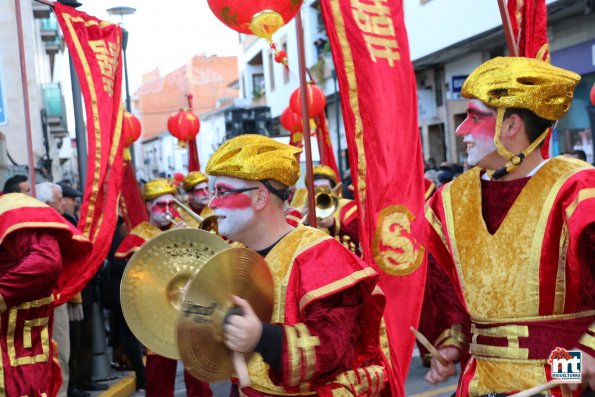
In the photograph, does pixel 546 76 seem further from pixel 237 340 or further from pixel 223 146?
pixel 237 340

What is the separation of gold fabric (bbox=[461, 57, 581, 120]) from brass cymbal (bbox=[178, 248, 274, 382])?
3.50ft

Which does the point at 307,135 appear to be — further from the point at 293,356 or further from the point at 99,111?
the point at 99,111

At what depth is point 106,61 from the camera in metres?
6.56

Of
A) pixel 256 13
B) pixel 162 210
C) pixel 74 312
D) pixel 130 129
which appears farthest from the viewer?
pixel 130 129

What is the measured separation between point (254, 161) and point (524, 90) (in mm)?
958

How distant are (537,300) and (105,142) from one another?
4229 millimetres

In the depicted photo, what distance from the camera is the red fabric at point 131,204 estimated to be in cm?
896

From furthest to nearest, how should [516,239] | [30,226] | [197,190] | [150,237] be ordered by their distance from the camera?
[197,190], [150,237], [30,226], [516,239]

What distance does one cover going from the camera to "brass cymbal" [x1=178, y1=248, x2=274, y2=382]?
2197 mm

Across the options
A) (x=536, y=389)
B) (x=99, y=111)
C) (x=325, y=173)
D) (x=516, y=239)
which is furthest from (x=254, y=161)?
(x=325, y=173)

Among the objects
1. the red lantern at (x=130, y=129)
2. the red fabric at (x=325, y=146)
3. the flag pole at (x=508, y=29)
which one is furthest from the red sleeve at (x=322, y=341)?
the red lantern at (x=130, y=129)

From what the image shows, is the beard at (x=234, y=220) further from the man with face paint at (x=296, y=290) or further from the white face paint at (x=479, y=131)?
the white face paint at (x=479, y=131)

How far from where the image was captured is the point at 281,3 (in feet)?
16.6

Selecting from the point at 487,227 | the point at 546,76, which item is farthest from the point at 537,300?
the point at 546,76
